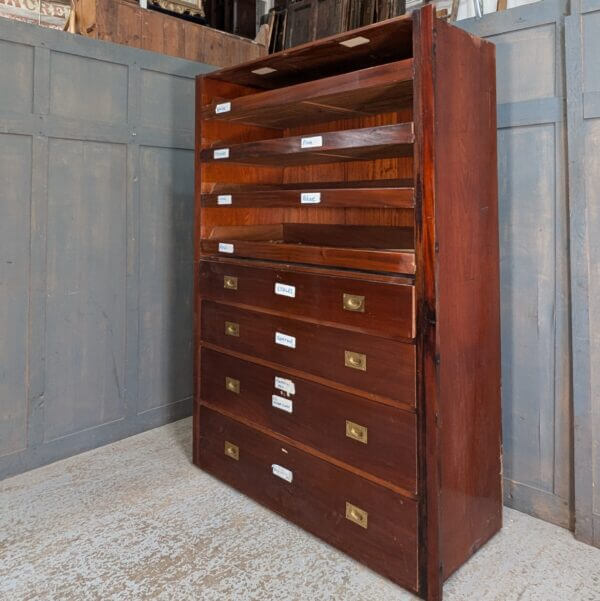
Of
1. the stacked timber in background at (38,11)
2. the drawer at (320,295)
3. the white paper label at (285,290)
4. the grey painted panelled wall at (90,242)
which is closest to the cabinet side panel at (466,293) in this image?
the drawer at (320,295)

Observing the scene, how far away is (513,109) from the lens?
6.34 ft

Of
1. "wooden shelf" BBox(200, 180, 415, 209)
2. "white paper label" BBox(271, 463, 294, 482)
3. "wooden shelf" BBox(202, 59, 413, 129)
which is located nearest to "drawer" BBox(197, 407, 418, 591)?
"white paper label" BBox(271, 463, 294, 482)

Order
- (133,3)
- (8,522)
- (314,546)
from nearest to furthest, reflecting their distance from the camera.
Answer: (314,546) → (8,522) → (133,3)

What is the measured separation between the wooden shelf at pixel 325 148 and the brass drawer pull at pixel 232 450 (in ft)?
3.85

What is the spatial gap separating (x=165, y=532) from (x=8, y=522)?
2.03 feet

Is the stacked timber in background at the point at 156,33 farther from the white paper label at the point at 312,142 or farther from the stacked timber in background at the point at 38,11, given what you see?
the white paper label at the point at 312,142

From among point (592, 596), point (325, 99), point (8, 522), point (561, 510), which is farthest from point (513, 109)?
point (8, 522)

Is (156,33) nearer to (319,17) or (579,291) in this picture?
(319,17)

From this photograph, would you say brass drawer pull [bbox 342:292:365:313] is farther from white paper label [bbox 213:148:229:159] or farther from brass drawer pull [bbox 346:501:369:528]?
white paper label [bbox 213:148:229:159]

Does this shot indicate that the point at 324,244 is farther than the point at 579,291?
Yes

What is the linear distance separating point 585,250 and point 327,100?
3.35 feet

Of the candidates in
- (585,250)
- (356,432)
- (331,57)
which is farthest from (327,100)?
(356,432)

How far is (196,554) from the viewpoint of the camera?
180 cm

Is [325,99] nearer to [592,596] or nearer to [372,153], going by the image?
[372,153]
